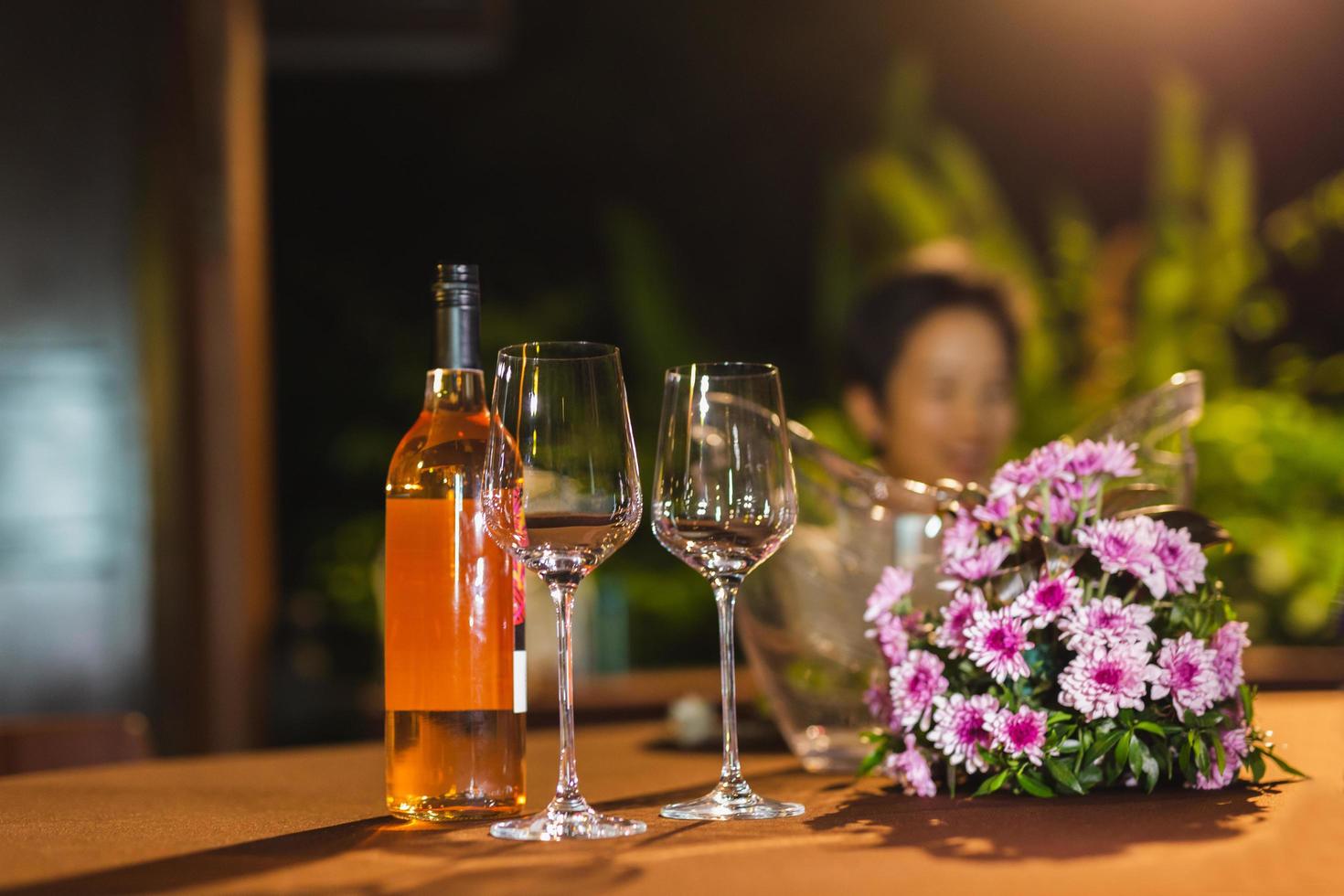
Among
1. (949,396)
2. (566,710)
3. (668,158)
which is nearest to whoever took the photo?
(566,710)

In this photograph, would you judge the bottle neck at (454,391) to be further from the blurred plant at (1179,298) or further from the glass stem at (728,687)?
the blurred plant at (1179,298)

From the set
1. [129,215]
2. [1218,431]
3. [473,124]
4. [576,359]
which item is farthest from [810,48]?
[576,359]

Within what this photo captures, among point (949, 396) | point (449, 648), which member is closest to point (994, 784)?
point (449, 648)

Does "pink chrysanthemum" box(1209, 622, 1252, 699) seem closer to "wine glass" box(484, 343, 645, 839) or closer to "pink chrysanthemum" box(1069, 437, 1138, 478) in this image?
"pink chrysanthemum" box(1069, 437, 1138, 478)

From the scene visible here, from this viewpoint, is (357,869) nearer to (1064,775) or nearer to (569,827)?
(569,827)

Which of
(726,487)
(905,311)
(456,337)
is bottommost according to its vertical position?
(726,487)

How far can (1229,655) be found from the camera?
3.11 feet

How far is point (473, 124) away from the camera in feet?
17.3

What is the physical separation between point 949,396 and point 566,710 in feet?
5.34

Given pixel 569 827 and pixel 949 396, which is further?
pixel 949 396

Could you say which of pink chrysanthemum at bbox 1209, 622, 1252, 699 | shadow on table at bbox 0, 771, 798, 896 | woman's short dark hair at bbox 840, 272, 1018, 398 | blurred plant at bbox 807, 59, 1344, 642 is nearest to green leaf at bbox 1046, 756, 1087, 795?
pink chrysanthemum at bbox 1209, 622, 1252, 699

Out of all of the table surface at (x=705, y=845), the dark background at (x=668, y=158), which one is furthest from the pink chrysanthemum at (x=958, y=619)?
the dark background at (x=668, y=158)

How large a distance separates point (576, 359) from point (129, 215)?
2797 millimetres

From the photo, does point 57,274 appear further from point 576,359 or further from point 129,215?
point 576,359
